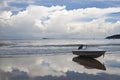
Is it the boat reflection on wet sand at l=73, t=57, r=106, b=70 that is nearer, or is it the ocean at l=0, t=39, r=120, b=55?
the boat reflection on wet sand at l=73, t=57, r=106, b=70

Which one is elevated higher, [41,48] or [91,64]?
[41,48]

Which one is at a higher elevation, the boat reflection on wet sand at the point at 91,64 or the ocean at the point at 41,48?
the ocean at the point at 41,48

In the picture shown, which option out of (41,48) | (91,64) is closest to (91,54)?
(91,64)

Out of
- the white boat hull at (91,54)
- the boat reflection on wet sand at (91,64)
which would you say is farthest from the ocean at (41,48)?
the boat reflection on wet sand at (91,64)

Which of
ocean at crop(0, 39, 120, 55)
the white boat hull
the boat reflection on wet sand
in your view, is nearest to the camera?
the boat reflection on wet sand

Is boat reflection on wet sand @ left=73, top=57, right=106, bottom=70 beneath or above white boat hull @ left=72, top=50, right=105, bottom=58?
beneath

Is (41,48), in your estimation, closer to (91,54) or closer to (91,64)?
(91,54)

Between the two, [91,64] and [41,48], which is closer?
[91,64]

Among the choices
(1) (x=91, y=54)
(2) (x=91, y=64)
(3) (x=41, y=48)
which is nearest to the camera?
(2) (x=91, y=64)

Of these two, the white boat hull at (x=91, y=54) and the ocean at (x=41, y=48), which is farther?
the ocean at (x=41, y=48)

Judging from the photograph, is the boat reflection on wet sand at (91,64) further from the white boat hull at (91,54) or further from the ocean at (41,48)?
the ocean at (41,48)

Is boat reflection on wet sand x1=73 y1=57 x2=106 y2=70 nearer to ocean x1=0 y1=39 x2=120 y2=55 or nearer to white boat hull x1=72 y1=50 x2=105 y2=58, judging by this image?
white boat hull x1=72 y1=50 x2=105 y2=58

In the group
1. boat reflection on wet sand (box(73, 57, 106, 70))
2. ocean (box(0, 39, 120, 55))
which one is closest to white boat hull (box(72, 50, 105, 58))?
boat reflection on wet sand (box(73, 57, 106, 70))

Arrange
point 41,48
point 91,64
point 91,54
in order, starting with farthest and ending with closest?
1. point 41,48
2. point 91,54
3. point 91,64
